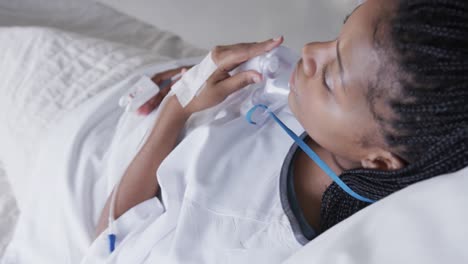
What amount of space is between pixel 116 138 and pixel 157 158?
0.14 m

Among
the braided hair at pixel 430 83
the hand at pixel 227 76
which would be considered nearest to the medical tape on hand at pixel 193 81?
the hand at pixel 227 76

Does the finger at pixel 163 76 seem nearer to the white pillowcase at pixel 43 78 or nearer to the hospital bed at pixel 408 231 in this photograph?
the white pillowcase at pixel 43 78

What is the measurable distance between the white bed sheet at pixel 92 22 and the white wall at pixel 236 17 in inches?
15.2

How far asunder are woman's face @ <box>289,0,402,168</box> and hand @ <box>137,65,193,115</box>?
362mm

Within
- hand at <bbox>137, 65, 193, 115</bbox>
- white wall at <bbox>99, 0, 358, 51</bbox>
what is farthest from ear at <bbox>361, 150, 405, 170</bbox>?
white wall at <bbox>99, 0, 358, 51</bbox>

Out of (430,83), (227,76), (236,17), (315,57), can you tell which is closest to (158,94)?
(227,76)

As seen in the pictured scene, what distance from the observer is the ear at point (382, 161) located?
59 cm

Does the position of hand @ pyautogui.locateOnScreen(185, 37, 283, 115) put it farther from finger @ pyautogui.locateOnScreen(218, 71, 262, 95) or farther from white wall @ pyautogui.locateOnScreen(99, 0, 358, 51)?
white wall @ pyautogui.locateOnScreen(99, 0, 358, 51)

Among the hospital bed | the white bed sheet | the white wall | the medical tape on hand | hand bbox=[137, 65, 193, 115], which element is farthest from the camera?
the white wall

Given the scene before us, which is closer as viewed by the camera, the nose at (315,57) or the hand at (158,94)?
the nose at (315,57)

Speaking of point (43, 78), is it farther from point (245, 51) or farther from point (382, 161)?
point (382, 161)

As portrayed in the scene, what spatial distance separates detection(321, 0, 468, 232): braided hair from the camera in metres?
0.51

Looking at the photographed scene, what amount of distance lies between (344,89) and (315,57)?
7cm

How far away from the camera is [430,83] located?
52 centimetres
